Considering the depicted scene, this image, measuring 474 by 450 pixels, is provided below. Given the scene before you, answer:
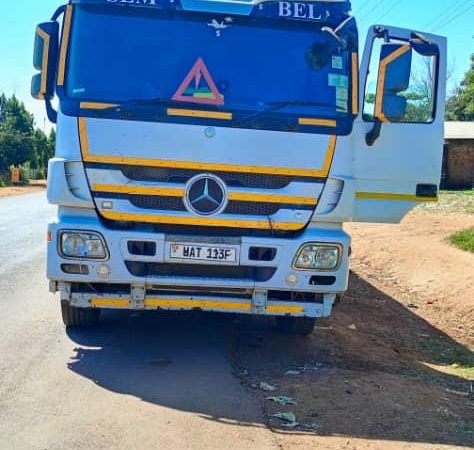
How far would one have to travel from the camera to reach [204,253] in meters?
5.34

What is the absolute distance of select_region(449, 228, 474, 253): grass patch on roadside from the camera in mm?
12977

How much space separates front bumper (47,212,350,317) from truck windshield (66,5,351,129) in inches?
37.4

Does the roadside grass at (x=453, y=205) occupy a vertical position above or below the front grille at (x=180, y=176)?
below

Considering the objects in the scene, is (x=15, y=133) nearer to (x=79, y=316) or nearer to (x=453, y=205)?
(x=453, y=205)

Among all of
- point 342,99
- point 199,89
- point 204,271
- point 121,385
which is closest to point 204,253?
point 204,271

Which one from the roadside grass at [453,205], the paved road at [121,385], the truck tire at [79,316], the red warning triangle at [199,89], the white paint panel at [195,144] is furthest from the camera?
the roadside grass at [453,205]

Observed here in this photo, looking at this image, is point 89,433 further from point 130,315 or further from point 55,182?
point 130,315

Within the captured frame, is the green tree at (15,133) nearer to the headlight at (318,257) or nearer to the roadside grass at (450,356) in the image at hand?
the roadside grass at (450,356)

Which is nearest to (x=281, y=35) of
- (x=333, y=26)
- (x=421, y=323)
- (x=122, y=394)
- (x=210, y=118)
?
(x=333, y=26)

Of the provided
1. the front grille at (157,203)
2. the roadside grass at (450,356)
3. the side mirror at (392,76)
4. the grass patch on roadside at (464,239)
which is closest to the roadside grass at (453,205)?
the grass patch on roadside at (464,239)

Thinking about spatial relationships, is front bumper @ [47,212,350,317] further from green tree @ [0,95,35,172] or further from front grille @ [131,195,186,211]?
green tree @ [0,95,35,172]

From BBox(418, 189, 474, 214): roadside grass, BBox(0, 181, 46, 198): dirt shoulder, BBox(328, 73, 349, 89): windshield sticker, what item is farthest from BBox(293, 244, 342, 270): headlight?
BBox(0, 181, 46, 198): dirt shoulder

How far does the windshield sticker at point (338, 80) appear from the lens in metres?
5.54

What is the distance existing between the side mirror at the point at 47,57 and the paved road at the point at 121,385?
214cm
